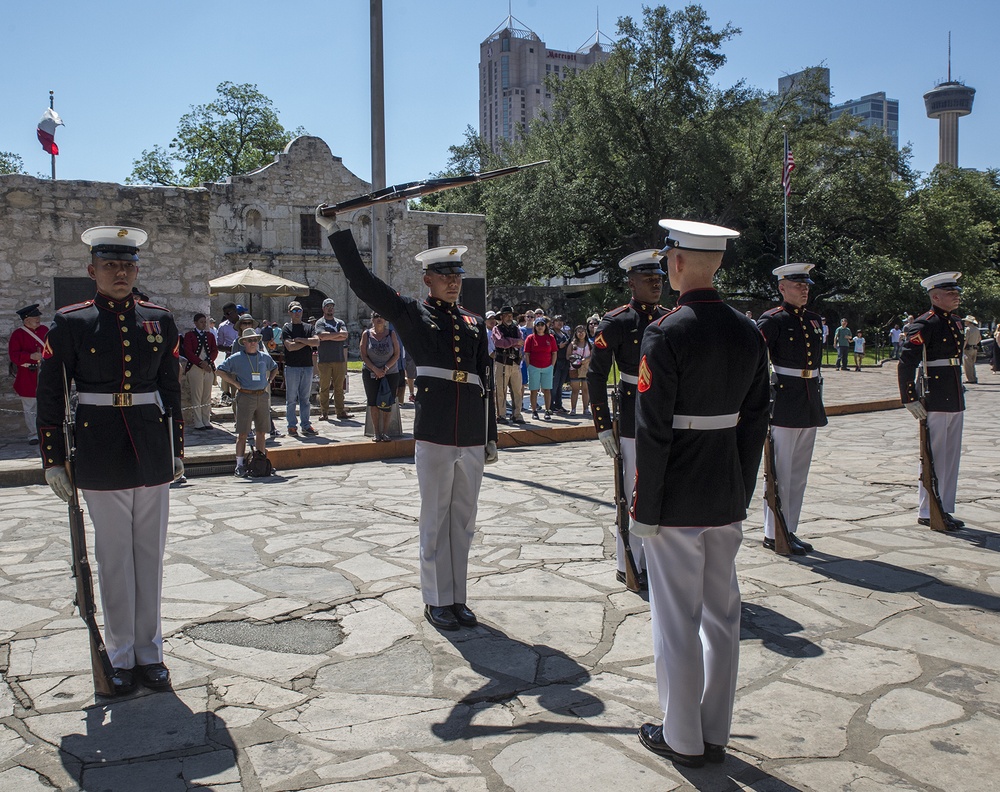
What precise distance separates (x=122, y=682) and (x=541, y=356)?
36.3ft

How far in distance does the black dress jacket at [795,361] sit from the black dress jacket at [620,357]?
4.61 feet

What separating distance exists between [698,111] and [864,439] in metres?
26.5

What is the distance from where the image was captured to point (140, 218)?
1308 centimetres

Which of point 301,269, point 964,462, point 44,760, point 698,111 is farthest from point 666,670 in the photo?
point 698,111

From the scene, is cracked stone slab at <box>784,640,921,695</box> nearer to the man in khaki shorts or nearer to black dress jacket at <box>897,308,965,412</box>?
black dress jacket at <box>897,308,965,412</box>

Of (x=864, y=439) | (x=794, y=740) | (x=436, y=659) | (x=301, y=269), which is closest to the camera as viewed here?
(x=794, y=740)

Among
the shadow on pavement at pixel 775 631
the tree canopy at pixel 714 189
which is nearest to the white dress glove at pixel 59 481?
the shadow on pavement at pixel 775 631

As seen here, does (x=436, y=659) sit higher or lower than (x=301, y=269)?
lower

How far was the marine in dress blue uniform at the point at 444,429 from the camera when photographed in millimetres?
4871

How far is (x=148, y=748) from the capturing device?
3.49m

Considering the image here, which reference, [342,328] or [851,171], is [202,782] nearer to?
[342,328]

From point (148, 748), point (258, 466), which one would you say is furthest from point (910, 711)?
point (258, 466)

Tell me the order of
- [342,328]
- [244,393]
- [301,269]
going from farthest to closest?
1. [301,269]
2. [342,328]
3. [244,393]

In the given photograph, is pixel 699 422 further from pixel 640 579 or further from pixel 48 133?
pixel 48 133
